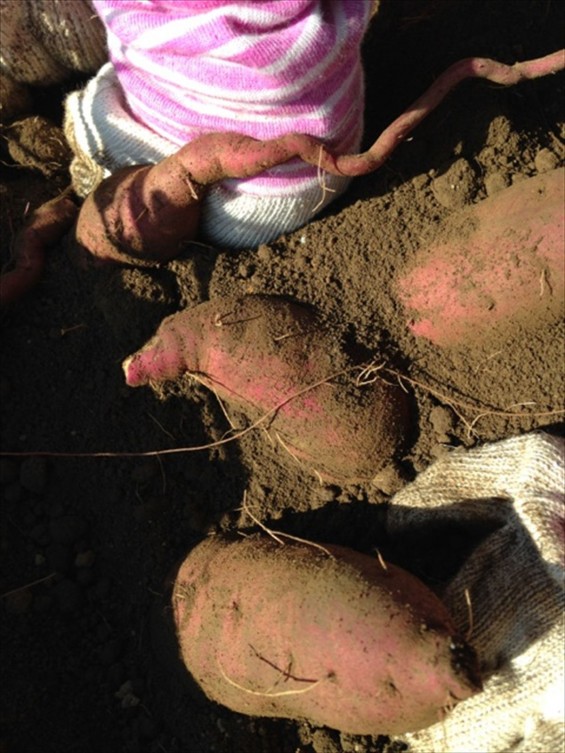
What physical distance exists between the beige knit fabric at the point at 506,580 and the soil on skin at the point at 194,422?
6cm

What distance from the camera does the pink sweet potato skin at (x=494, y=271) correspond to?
47.9 inches

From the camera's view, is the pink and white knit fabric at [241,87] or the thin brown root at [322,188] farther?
the thin brown root at [322,188]

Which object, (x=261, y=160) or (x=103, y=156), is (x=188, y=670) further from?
(x=103, y=156)

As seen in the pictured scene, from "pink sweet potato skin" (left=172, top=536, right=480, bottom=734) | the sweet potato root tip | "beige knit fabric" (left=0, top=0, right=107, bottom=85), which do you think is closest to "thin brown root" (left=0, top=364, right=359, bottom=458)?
"pink sweet potato skin" (left=172, top=536, right=480, bottom=734)

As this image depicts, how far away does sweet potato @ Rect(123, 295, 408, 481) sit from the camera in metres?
1.32

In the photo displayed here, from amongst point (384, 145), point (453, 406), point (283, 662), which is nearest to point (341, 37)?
point (384, 145)

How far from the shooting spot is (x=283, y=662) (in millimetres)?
1140

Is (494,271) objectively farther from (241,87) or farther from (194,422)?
(194,422)

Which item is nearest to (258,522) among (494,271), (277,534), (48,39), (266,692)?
(277,534)

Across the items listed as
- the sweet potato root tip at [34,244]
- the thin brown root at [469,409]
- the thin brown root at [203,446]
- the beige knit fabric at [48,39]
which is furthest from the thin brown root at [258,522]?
the beige knit fabric at [48,39]

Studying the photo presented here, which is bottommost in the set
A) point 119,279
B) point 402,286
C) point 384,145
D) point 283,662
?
point 283,662

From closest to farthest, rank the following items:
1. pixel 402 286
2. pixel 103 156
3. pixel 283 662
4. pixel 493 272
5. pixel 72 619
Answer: pixel 283 662 → pixel 493 272 → pixel 402 286 → pixel 72 619 → pixel 103 156

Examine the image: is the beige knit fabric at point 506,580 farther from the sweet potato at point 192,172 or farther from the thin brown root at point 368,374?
the sweet potato at point 192,172

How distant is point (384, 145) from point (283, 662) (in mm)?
873
